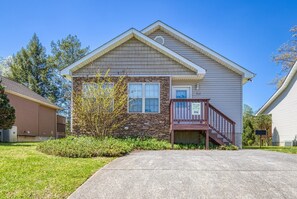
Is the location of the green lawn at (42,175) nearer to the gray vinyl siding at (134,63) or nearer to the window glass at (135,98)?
the window glass at (135,98)

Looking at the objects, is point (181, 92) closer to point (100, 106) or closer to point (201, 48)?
point (201, 48)

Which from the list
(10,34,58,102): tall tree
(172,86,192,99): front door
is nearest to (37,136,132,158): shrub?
(172,86,192,99): front door

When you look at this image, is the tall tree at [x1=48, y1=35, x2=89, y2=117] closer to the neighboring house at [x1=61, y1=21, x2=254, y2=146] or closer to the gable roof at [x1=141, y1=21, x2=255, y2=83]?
the gable roof at [x1=141, y1=21, x2=255, y2=83]

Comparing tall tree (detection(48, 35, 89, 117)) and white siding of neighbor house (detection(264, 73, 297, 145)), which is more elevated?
tall tree (detection(48, 35, 89, 117))

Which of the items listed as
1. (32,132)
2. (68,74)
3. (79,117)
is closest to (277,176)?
(79,117)

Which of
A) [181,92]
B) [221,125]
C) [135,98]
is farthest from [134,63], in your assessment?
[221,125]

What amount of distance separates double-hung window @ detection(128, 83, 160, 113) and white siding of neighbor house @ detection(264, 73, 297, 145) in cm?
970

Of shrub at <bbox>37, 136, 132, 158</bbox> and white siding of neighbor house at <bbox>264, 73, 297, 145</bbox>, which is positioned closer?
shrub at <bbox>37, 136, 132, 158</bbox>

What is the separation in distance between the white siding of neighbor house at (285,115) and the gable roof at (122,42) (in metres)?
8.09

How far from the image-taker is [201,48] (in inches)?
589

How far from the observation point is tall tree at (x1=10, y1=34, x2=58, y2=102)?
35375mm

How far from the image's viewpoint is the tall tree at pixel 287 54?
27266 mm

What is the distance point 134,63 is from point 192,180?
8.38 m

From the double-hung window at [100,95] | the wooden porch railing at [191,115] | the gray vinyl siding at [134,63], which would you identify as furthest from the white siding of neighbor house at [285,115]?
the double-hung window at [100,95]
